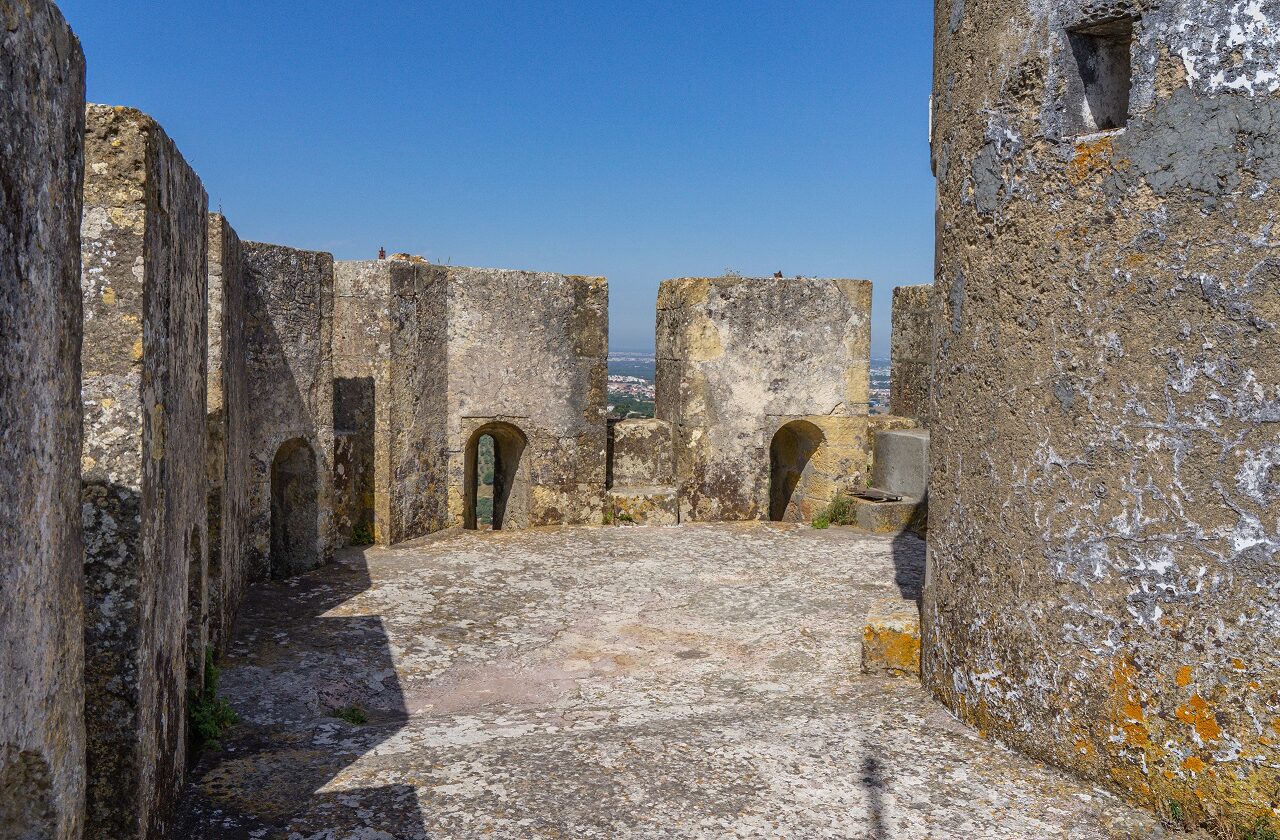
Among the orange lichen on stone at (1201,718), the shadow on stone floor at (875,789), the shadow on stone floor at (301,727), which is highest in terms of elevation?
the orange lichen on stone at (1201,718)

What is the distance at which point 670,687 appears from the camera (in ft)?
17.7

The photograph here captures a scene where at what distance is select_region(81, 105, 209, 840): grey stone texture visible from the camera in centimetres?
313

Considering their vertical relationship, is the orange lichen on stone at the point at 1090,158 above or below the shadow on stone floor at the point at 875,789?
above

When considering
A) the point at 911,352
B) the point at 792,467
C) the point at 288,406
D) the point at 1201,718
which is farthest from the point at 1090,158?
the point at 911,352

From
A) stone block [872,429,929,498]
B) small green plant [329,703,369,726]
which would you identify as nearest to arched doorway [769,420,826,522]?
stone block [872,429,929,498]

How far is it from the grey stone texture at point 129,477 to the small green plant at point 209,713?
50 centimetres

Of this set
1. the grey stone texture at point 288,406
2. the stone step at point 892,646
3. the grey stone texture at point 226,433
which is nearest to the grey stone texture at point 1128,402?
the stone step at point 892,646

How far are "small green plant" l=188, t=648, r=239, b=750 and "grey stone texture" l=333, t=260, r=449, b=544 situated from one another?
3.71m

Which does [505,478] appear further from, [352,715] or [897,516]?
[352,715]

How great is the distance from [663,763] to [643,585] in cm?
358

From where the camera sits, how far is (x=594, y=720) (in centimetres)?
475

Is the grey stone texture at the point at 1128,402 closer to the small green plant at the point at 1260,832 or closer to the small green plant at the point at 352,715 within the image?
the small green plant at the point at 1260,832

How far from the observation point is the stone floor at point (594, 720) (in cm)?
369

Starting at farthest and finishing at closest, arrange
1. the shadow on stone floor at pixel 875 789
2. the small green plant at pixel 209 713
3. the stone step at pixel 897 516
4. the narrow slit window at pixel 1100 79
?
the stone step at pixel 897 516 < the small green plant at pixel 209 713 < the narrow slit window at pixel 1100 79 < the shadow on stone floor at pixel 875 789
